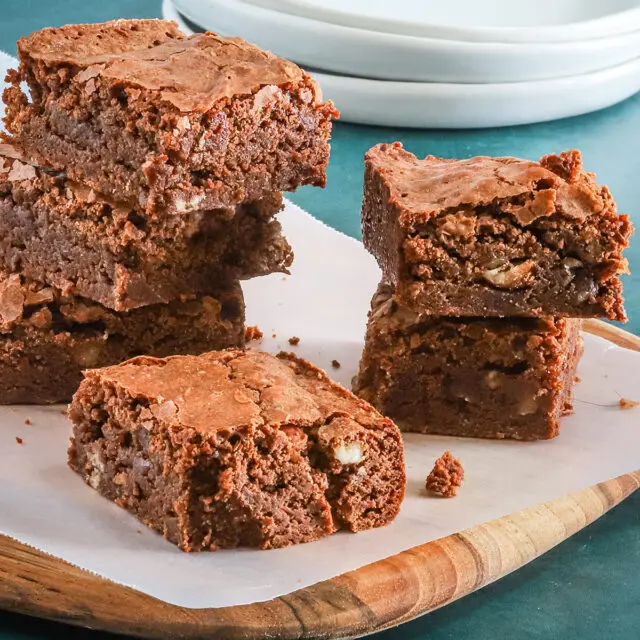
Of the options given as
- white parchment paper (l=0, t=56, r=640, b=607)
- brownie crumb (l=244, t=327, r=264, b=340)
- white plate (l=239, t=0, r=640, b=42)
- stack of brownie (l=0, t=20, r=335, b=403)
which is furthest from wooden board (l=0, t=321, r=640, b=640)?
white plate (l=239, t=0, r=640, b=42)

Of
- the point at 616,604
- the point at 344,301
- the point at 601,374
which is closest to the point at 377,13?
the point at 344,301

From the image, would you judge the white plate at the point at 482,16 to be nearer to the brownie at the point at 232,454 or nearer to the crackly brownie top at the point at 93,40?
the crackly brownie top at the point at 93,40

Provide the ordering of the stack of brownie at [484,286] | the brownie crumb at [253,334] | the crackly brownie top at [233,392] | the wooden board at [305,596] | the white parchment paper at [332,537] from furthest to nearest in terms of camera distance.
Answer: the brownie crumb at [253,334], the stack of brownie at [484,286], the crackly brownie top at [233,392], the white parchment paper at [332,537], the wooden board at [305,596]

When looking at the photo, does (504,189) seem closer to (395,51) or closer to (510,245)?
(510,245)

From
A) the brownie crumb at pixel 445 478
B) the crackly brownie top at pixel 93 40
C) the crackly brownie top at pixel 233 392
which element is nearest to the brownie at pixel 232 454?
the crackly brownie top at pixel 233 392

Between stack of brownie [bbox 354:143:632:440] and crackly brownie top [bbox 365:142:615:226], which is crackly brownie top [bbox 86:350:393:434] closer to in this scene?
stack of brownie [bbox 354:143:632:440]
